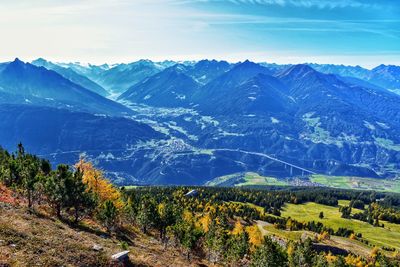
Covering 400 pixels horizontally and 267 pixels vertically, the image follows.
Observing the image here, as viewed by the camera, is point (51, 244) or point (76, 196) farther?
point (76, 196)

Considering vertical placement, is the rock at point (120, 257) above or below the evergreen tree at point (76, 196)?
below

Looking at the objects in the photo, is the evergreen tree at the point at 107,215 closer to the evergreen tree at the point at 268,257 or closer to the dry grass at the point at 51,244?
the dry grass at the point at 51,244

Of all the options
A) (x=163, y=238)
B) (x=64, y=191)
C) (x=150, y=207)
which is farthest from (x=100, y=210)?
(x=163, y=238)

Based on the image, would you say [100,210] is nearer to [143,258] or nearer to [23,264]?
[143,258]

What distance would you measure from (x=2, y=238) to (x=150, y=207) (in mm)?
79481

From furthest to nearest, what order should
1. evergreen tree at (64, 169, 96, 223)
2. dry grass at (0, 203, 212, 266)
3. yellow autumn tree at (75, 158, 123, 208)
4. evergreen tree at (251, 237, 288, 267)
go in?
yellow autumn tree at (75, 158, 123, 208) < evergreen tree at (251, 237, 288, 267) < evergreen tree at (64, 169, 96, 223) < dry grass at (0, 203, 212, 266)

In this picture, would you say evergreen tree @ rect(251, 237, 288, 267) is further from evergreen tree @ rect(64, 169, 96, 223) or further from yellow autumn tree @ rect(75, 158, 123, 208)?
yellow autumn tree @ rect(75, 158, 123, 208)

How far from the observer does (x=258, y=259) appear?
399ft

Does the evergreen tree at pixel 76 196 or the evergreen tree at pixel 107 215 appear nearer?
the evergreen tree at pixel 76 196

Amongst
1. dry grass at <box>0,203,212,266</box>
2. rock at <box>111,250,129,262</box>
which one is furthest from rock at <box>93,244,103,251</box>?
rock at <box>111,250,129,262</box>

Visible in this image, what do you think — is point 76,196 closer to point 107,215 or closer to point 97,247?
point 107,215

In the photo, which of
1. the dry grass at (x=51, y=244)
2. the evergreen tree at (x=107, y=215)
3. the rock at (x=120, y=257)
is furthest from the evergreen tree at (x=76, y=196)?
the rock at (x=120, y=257)

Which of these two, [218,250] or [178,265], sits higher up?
[178,265]

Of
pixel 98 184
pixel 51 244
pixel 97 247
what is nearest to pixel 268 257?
pixel 97 247
